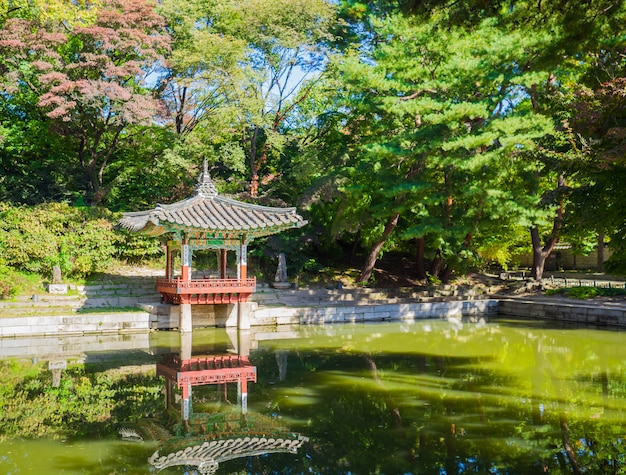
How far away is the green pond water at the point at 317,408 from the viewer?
21.5 feet

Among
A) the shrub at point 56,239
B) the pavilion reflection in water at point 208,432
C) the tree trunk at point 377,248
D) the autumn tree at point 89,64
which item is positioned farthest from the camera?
the tree trunk at point 377,248

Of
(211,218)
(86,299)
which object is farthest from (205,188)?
(86,299)

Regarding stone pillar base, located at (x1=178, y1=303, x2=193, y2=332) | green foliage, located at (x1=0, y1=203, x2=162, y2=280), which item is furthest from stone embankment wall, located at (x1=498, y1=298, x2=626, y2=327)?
green foliage, located at (x1=0, y1=203, x2=162, y2=280)

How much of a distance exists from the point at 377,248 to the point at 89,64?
1230 centimetres

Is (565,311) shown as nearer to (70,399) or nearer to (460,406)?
(460,406)

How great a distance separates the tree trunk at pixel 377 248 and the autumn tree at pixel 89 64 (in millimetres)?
9550

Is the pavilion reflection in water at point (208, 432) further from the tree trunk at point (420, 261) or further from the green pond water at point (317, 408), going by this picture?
the tree trunk at point (420, 261)

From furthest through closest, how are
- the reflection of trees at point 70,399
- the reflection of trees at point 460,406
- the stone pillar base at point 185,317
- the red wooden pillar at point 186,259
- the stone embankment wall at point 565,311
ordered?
the stone embankment wall at point 565,311
the red wooden pillar at point 186,259
the stone pillar base at point 185,317
the reflection of trees at point 70,399
the reflection of trees at point 460,406

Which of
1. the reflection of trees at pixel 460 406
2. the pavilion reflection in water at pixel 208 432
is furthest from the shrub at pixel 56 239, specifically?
the pavilion reflection in water at pixel 208 432

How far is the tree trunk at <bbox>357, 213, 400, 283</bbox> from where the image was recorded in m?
22.1

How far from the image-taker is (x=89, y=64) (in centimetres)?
1983

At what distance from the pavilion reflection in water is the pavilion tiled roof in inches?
239

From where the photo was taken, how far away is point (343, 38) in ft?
80.8

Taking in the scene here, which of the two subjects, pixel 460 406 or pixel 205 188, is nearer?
pixel 460 406
